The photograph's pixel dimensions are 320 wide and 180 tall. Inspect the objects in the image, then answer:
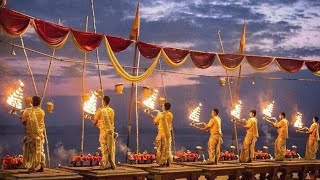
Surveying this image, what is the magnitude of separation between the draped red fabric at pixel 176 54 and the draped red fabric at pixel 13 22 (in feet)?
14.3

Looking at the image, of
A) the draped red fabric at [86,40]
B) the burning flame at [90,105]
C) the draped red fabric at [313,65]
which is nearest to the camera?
the draped red fabric at [86,40]

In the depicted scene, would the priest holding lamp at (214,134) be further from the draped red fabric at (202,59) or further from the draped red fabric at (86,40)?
the draped red fabric at (86,40)

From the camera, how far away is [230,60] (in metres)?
15.3

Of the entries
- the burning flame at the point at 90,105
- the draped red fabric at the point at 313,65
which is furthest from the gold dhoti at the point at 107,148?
the draped red fabric at the point at 313,65

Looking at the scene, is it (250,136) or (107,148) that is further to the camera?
(250,136)

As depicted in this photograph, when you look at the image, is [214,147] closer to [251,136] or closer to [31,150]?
[251,136]

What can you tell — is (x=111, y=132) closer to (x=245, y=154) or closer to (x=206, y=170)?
(x=206, y=170)

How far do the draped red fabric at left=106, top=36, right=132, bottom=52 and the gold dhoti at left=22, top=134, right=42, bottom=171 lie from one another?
3316mm

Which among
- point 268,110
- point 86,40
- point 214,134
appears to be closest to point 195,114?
point 214,134

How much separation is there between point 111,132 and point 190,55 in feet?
12.6

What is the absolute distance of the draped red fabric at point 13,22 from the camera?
33.6 ft

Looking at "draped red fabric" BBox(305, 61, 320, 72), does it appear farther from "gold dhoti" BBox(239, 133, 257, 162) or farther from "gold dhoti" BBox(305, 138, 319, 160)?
"gold dhoti" BBox(239, 133, 257, 162)

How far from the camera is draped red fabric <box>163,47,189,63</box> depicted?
13.8m

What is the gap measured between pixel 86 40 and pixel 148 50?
81.0 inches
